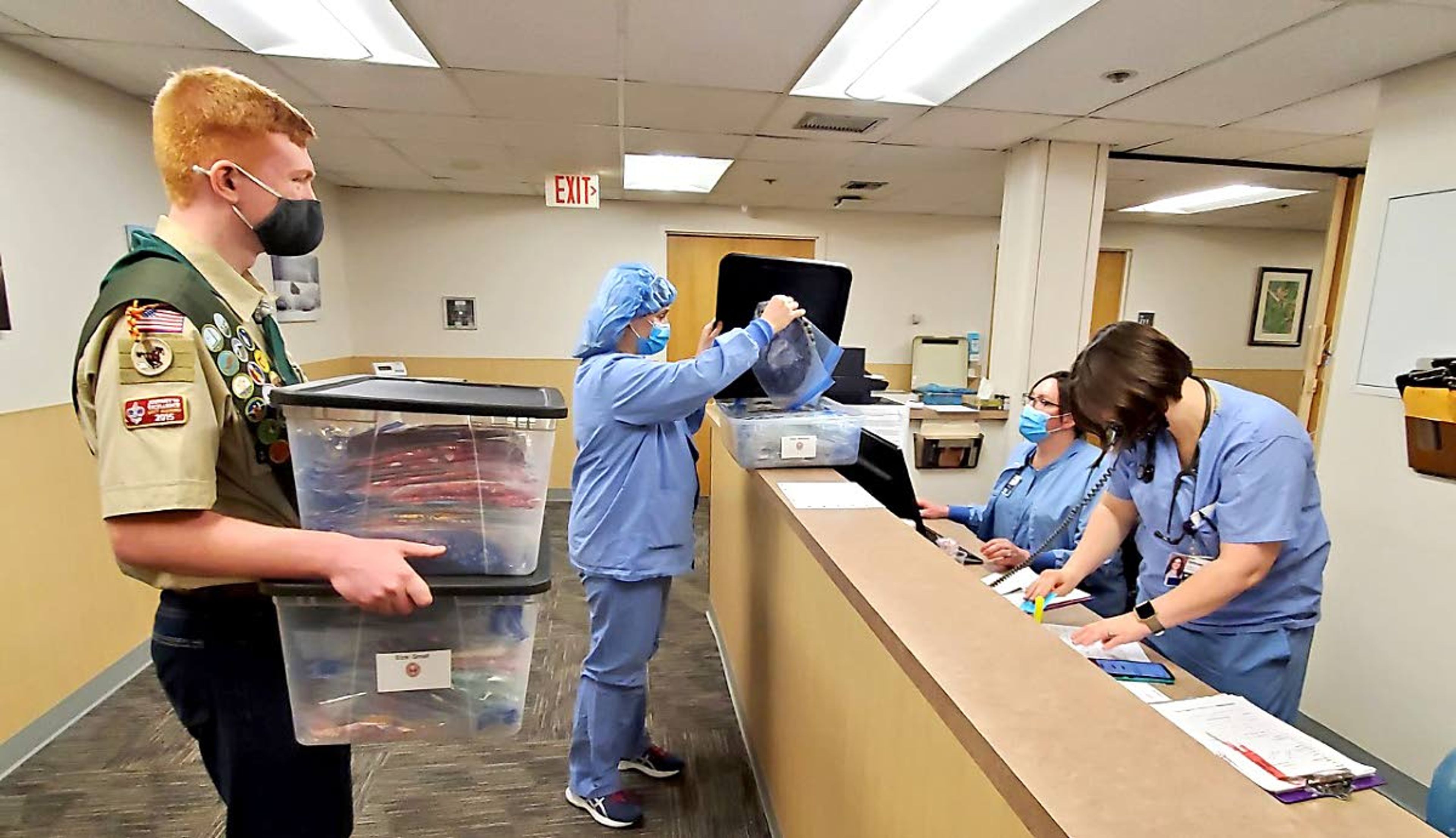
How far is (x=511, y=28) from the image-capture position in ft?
6.75

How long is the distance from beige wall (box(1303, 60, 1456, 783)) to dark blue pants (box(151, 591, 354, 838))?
9.84 feet

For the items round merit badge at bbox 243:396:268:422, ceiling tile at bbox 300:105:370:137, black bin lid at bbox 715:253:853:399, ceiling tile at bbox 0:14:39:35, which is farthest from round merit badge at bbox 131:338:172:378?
ceiling tile at bbox 300:105:370:137

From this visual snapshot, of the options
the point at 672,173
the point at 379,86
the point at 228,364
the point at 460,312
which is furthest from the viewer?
the point at 460,312

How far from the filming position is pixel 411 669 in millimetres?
963

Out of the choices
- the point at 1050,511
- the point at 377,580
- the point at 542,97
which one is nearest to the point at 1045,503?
the point at 1050,511

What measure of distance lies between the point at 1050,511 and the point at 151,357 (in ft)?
7.34

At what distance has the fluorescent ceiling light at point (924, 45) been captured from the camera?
2057 mm

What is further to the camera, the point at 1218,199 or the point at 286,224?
the point at 1218,199

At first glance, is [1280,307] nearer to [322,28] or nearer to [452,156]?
[452,156]

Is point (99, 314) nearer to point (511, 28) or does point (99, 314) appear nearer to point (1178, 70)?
point (511, 28)

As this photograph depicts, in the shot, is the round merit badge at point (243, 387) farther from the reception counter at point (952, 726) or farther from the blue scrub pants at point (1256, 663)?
the blue scrub pants at point (1256, 663)

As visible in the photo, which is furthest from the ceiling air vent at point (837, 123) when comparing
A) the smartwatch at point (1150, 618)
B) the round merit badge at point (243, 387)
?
the round merit badge at point (243, 387)

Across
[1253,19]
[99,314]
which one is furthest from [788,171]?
[99,314]

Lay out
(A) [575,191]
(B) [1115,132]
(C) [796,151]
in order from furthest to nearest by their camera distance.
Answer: (A) [575,191] < (C) [796,151] < (B) [1115,132]
